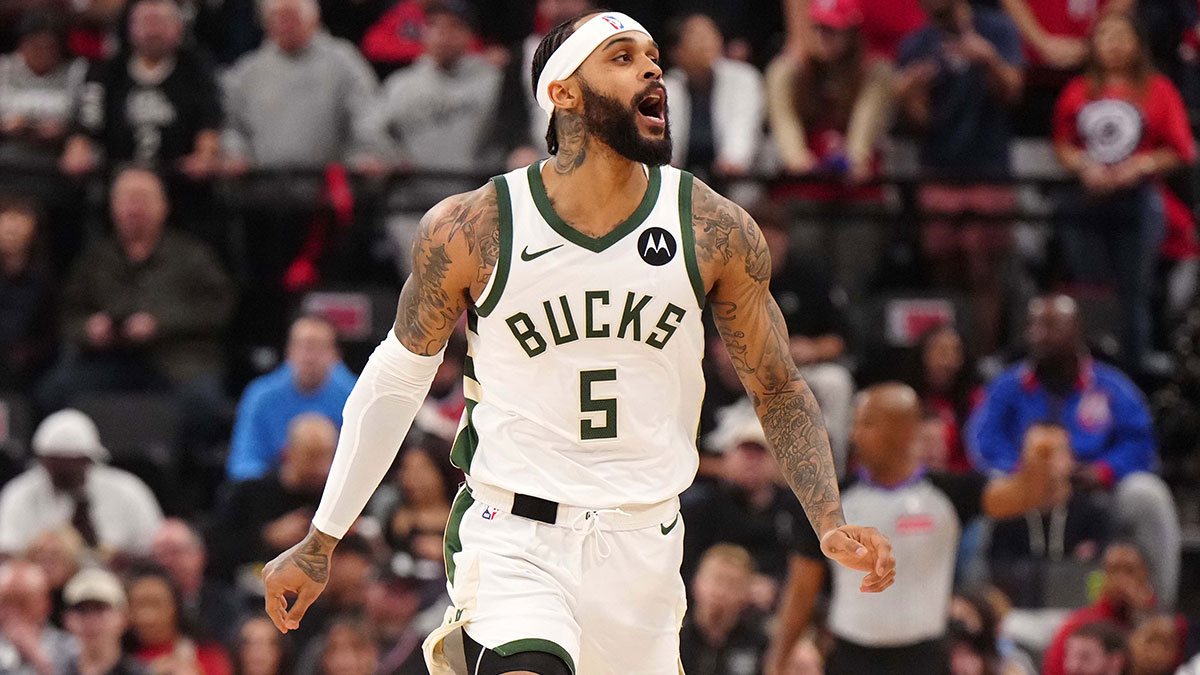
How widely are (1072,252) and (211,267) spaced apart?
495cm

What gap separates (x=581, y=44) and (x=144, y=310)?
603 centimetres

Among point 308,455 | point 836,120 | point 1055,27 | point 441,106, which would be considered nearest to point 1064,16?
point 1055,27

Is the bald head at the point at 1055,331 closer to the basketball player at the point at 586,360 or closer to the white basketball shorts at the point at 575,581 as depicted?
the basketball player at the point at 586,360

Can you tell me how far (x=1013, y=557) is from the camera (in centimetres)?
903

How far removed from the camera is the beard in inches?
177

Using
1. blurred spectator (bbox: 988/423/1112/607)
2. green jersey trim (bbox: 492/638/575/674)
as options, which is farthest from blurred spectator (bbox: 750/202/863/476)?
green jersey trim (bbox: 492/638/575/674)

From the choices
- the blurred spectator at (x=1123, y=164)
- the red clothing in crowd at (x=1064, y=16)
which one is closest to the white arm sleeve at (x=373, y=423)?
the blurred spectator at (x=1123, y=164)

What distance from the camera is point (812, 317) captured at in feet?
32.2

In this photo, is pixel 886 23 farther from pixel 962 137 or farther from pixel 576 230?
pixel 576 230

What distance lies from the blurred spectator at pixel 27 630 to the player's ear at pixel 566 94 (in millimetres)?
4827

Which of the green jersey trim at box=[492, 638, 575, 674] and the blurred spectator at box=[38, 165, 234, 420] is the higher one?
the green jersey trim at box=[492, 638, 575, 674]

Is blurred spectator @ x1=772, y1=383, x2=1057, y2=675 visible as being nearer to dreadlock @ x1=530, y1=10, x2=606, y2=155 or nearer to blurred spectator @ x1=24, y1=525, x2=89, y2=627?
dreadlock @ x1=530, y1=10, x2=606, y2=155

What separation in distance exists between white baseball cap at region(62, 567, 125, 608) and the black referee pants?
3369 millimetres

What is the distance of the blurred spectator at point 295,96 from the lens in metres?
10.6
